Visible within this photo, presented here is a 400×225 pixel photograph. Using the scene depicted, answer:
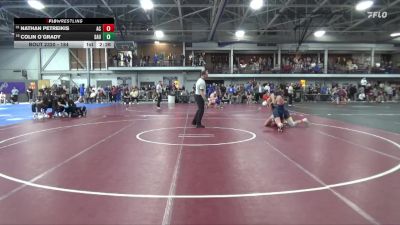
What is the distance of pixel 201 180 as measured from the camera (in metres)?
5.81

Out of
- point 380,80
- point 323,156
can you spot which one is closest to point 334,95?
point 380,80

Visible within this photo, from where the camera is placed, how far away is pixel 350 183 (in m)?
5.59

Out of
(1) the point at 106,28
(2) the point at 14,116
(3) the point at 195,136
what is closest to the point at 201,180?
(3) the point at 195,136

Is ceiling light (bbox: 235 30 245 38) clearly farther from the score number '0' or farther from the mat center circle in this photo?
the mat center circle

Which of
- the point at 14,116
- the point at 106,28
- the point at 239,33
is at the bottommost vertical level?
the point at 14,116

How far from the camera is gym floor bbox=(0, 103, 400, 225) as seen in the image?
4.26m

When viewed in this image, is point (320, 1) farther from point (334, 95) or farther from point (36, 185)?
point (36, 185)

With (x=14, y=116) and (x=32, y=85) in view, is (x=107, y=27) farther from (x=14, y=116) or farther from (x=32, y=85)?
(x=32, y=85)

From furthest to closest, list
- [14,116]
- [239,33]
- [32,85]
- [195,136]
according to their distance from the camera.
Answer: [32,85], [239,33], [14,116], [195,136]
